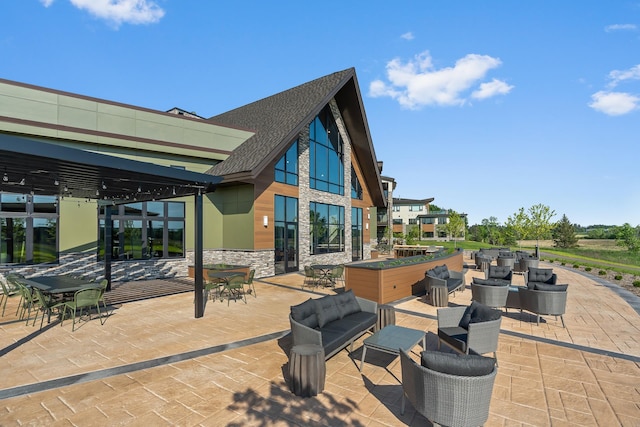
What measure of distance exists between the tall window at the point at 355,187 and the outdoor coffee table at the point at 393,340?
17.1m

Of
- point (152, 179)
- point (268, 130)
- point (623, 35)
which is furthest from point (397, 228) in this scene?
point (152, 179)

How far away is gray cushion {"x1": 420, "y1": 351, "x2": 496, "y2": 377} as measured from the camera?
121 inches

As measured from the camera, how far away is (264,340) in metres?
6.14

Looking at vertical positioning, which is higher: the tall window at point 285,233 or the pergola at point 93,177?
the pergola at point 93,177

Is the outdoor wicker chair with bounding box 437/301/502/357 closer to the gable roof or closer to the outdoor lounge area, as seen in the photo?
the outdoor lounge area

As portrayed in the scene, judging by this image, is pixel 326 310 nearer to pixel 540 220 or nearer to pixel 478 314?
pixel 478 314

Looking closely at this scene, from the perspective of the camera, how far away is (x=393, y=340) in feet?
15.2

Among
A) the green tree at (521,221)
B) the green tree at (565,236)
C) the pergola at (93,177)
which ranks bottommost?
the green tree at (565,236)

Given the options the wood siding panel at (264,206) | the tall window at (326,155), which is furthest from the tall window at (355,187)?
the wood siding panel at (264,206)

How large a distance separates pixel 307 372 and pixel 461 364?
1.87 meters

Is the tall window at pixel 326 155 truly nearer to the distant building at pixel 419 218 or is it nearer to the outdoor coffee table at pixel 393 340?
the outdoor coffee table at pixel 393 340

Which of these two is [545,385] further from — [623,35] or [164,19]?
[164,19]

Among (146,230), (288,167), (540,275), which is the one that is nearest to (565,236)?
(540,275)

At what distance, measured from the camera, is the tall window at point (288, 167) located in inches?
606
